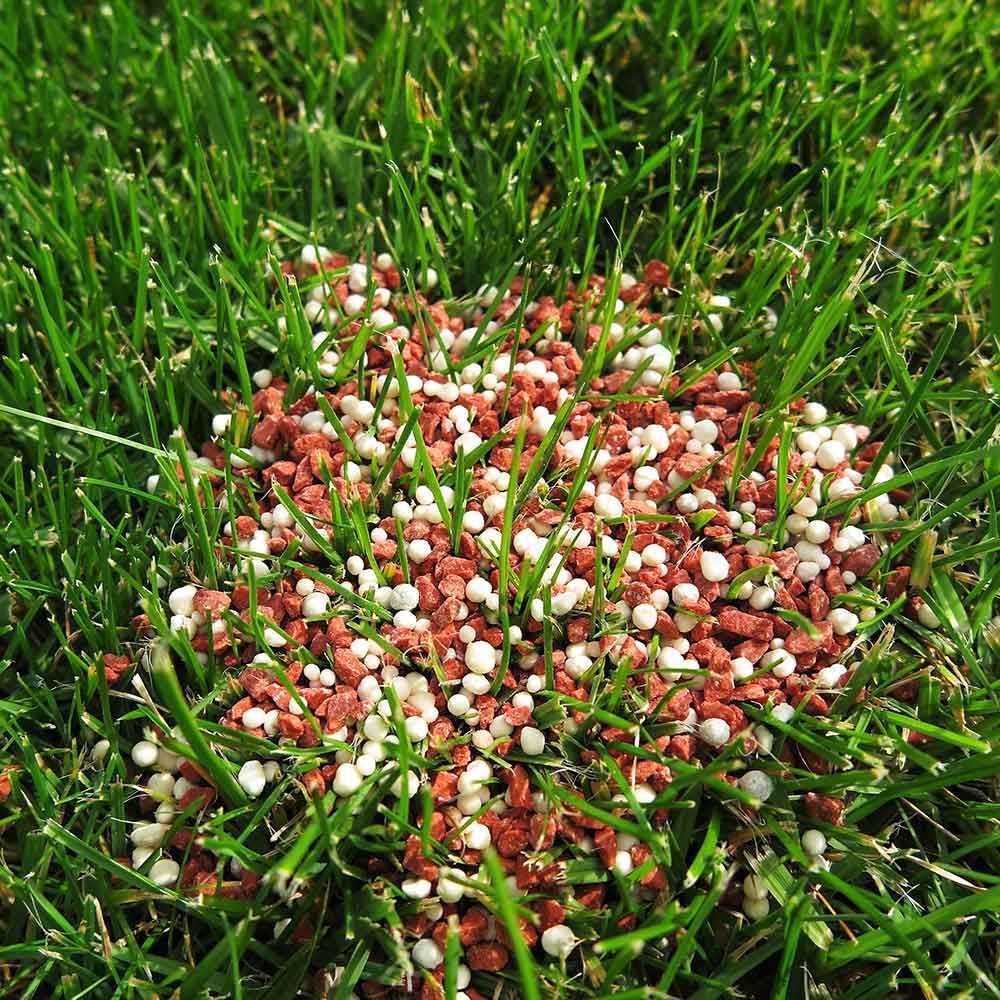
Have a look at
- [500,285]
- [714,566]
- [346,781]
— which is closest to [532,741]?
[346,781]

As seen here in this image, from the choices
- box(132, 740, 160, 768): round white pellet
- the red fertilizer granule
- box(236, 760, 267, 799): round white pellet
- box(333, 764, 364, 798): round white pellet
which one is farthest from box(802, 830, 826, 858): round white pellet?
box(132, 740, 160, 768): round white pellet

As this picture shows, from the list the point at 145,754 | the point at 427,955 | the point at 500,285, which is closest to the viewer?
the point at 427,955

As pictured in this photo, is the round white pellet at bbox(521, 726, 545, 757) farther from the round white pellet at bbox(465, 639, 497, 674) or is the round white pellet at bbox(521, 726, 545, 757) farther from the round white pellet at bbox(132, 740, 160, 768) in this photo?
the round white pellet at bbox(132, 740, 160, 768)

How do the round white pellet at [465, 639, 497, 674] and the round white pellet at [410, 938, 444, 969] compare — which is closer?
the round white pellet at [410, 938, 444, 969]

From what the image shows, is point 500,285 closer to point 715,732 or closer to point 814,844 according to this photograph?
point 715,732

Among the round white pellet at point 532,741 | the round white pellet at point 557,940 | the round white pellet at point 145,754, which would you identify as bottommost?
the round white pellet at point 557,940

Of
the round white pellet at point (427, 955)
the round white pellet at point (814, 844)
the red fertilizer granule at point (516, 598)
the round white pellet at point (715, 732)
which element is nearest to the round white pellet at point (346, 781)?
the red fertilizer granule at point (516, 598)

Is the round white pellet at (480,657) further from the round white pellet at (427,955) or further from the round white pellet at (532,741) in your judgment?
the round white pellet at (427,955)

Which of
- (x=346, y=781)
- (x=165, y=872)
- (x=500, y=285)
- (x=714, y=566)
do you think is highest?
(x=500, y=285)

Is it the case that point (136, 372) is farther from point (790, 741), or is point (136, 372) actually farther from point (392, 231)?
point (790, 741)
